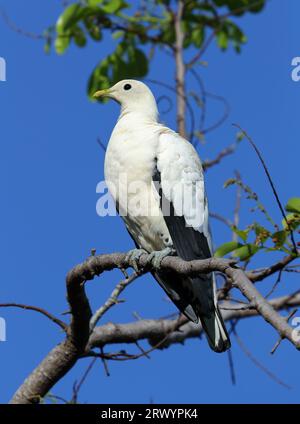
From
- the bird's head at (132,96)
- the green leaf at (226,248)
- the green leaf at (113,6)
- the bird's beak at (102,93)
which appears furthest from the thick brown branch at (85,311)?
the green leaf at (113,6)

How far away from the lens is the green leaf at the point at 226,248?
448cm

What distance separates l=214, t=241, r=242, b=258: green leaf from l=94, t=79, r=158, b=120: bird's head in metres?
1.66

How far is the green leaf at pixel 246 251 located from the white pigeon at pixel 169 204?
0.56m

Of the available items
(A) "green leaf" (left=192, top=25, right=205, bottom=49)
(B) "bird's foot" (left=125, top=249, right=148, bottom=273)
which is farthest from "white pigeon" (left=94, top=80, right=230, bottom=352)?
(A) "green leaf" (left=192, top=25, right=205, bottom=49)

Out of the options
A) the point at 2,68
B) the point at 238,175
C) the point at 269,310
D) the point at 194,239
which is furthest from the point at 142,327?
the point at 269,310

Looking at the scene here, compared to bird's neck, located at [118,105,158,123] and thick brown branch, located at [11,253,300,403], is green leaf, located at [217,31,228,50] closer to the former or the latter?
bird's neck, located at [118,105,158,123]

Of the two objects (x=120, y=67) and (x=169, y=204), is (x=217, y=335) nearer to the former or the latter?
(x=169, y=204)

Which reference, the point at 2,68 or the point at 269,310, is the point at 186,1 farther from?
the point at 269,310

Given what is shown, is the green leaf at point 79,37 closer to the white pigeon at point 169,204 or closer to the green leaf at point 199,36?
the green leaf at point 199,36

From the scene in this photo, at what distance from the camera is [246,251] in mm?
4430

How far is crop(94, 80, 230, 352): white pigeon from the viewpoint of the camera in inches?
197

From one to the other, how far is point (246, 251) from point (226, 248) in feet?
0.44

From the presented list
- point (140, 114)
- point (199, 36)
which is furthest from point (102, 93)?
point (199, 36)
